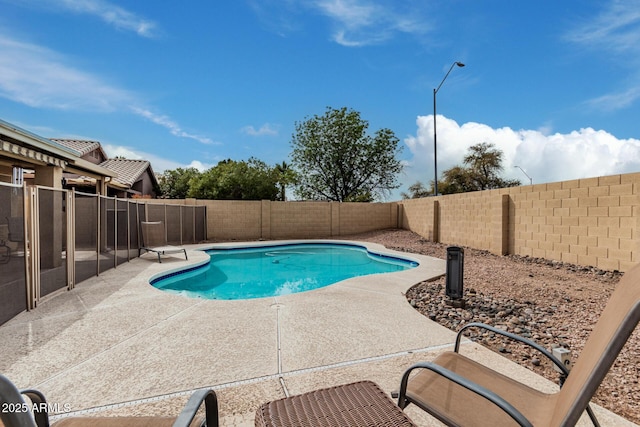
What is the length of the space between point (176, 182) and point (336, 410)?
27091 mm

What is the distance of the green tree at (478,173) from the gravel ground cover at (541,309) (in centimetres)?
1970

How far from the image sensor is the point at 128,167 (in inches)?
750

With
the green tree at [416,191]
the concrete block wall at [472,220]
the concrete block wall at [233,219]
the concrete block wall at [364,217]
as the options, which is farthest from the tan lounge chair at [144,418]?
the green tree at [416,191]

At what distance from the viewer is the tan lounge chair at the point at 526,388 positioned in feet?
3.28

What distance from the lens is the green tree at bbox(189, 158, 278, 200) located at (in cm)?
1964

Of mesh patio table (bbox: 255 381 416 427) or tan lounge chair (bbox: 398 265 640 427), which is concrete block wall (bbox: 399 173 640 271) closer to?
tan lounge chair (bbox: 398 265 640 427)

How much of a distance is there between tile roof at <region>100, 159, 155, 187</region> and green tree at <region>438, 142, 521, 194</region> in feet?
75.6

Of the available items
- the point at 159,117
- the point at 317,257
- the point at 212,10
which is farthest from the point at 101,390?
the point at 159,117

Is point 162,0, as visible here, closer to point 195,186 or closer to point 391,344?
point 391,344

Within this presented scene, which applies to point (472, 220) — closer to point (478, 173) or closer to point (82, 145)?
point (478, 173)

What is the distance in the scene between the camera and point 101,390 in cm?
214

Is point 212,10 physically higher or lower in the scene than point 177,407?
higher

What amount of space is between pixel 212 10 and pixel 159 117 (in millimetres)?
8130

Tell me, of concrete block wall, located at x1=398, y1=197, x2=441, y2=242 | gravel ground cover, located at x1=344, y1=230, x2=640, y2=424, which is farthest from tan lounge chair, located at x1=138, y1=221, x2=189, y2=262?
concrete block wall, located at x1=398, y1=197, x2=441, y2=242
